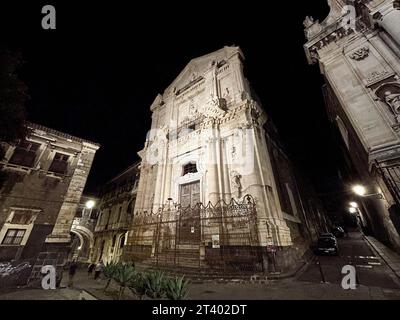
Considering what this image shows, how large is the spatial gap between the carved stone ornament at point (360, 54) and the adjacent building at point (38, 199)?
20609 mm

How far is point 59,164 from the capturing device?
45.9 ft

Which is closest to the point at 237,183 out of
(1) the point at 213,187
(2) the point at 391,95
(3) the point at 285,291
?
(1) the point at 213,187

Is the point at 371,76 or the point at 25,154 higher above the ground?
the point at 371,76

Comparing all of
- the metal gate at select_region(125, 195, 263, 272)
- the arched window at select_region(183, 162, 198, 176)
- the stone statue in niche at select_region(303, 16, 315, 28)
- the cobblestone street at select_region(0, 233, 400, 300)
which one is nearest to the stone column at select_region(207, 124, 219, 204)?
the metal gate at select_region(125, 195, 263, 272)

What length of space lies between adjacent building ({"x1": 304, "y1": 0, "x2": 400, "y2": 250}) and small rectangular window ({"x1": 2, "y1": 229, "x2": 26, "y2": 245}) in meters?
19.6

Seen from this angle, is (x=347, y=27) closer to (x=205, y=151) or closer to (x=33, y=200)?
(x=205, y=151)

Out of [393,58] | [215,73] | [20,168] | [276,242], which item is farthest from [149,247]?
[393,58]

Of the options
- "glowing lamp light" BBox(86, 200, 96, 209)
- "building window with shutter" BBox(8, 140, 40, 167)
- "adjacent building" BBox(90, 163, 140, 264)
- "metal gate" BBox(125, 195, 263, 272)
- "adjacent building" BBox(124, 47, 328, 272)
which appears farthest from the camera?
"glowing lamp light" BBox(86, 200, 96, 209)

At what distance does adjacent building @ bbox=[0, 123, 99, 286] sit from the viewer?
32.8ft

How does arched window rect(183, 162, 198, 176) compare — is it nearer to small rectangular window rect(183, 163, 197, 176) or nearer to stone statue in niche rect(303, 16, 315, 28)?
small rectangular window rect(183, 163, 197, 176)

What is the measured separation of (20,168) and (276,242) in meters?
17.1

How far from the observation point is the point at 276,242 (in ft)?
29.5

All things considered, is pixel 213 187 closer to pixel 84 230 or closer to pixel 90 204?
pixel 90 204

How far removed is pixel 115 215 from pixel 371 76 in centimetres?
2885
